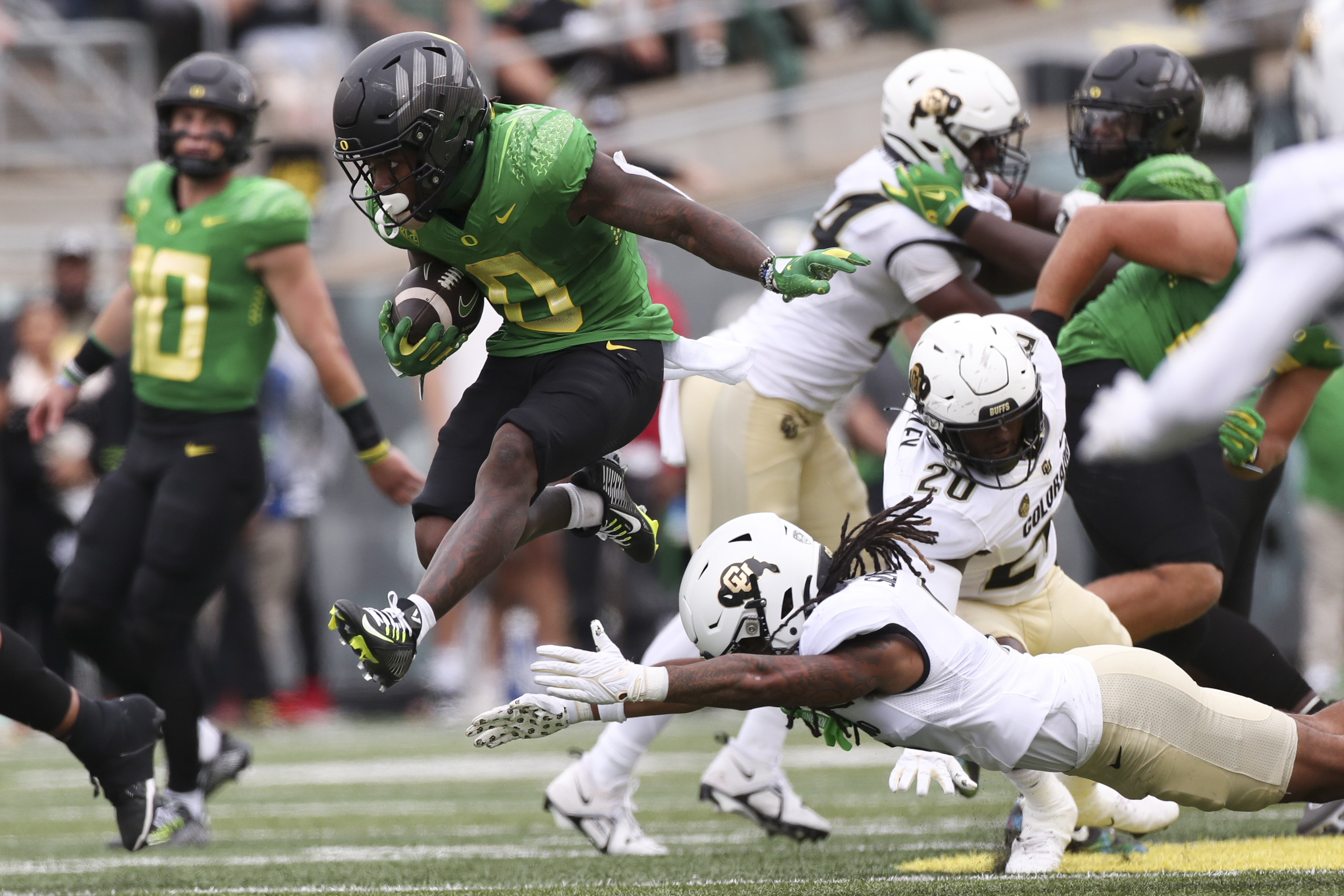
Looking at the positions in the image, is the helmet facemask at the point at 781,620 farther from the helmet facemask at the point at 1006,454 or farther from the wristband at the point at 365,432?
the wristband at the point at 365,432

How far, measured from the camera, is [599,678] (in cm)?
335

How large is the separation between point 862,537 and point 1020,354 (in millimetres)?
563

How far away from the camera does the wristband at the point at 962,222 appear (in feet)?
15.9

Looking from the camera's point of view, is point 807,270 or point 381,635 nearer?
point 381,635

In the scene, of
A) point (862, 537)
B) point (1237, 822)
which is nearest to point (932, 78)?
point (862, 537)

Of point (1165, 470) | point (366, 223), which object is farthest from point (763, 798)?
point (366, 223)

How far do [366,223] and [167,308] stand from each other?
210 inches

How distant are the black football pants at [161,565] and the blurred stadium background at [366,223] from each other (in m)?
2.20

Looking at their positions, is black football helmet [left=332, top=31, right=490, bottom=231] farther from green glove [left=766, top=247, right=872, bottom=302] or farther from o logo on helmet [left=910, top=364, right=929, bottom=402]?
o logo on helmet [left=910, top=364, right=929, bottom=402]

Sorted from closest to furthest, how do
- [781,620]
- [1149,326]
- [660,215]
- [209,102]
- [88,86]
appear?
[781,620], [660,215], [1149,326], [209,102], [88,86]

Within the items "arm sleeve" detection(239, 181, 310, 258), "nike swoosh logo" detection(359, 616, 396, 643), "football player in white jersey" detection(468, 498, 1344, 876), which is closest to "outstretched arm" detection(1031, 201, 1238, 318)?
"football player in white jersey" detection(468, 498, 1344, 876)

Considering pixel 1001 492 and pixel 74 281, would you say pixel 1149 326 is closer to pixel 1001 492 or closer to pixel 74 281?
pixel 1001 492

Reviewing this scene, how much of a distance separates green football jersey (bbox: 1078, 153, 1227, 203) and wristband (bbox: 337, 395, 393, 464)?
2272mm

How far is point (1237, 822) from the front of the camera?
522 cm
